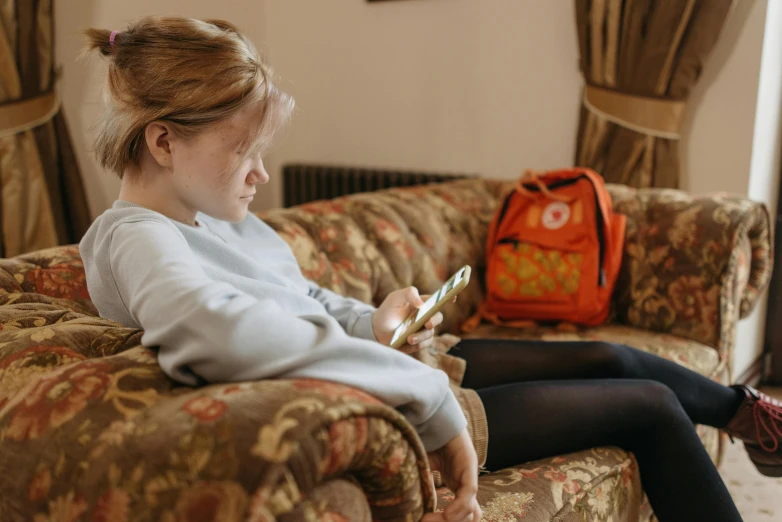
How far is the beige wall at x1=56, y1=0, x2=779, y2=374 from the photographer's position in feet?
8.18

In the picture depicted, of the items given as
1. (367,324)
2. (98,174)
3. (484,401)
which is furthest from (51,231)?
(484,401)

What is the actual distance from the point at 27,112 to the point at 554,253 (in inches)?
78.8

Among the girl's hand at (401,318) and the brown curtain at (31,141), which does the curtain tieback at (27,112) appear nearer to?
the brown curtain at (31,141)

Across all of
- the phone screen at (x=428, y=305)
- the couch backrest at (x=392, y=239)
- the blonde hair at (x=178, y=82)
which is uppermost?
the blonde hair at (x=178, y=82)

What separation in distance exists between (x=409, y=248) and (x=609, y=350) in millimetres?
689

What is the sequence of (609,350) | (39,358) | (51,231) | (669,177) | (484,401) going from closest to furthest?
(39,358) < (484,401) < (609,350) < (669,177) < (51,231)

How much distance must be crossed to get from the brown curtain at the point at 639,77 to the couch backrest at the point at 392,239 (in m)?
0.62

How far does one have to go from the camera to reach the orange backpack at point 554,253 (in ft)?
6.63

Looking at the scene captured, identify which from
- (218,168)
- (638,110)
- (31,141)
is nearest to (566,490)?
(218,168)

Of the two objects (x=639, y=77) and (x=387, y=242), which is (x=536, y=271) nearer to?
(x=387, y=242)

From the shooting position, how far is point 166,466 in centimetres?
67

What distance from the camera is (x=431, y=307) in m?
1.03

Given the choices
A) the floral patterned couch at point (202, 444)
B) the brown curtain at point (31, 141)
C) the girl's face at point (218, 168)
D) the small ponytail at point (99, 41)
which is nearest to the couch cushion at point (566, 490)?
the floral patterned couch at point (202, 444)

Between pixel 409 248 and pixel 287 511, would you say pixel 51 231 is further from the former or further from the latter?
pixel 287 511
